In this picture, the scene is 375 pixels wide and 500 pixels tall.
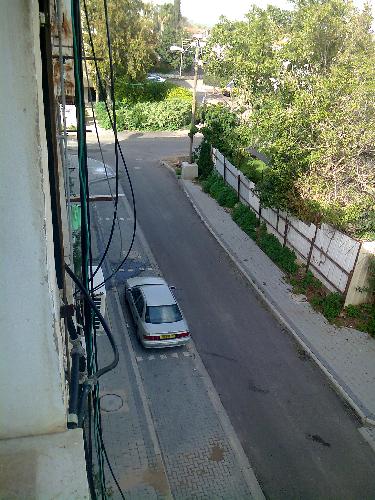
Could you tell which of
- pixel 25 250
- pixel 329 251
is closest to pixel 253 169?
pixel 329 251

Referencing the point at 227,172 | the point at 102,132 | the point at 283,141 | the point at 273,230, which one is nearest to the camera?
the point at 283,141

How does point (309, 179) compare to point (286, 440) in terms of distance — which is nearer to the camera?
point (286, 440)

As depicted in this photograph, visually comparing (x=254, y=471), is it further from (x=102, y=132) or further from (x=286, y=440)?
(x=102, y=132)

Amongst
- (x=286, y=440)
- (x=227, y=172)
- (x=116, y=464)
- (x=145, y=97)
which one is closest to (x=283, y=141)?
(x=227, y=172)

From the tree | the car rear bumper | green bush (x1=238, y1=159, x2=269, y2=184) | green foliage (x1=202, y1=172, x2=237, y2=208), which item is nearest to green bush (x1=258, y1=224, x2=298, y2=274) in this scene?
green bush (x1=238, y1=159, x2=269, y2=184)

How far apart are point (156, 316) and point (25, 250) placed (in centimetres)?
877

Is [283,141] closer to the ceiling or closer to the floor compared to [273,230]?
closer to the ceiling

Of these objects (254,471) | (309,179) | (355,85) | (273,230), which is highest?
(355,85)

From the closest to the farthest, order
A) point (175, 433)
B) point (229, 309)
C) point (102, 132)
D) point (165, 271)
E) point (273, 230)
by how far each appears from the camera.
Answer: point (175, 433)
point (229, 309)
point (165, 271)
point (273, 230)
point (102, 132)

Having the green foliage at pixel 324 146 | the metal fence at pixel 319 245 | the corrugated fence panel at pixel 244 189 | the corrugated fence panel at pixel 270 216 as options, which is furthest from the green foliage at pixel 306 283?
the corrugated fence panel at pixel 244 189

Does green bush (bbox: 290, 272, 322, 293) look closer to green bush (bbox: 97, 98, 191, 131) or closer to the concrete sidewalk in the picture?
the concrete sidewalk

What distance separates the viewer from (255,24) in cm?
2208

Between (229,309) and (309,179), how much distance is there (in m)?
4.68

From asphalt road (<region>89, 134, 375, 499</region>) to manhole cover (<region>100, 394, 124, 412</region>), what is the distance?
2.15m
